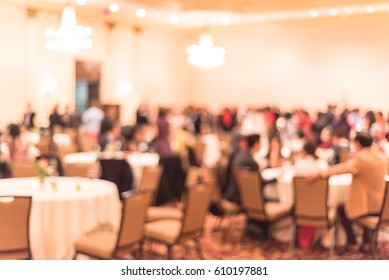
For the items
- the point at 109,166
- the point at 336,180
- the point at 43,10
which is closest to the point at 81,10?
the point at 43,10

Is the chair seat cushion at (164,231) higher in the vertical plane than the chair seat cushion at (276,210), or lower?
lower

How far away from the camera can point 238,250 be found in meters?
7.28

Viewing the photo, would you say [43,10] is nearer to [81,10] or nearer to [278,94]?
[81,10]

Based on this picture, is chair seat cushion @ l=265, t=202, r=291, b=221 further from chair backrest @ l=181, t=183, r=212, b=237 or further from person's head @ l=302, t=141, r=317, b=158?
chair backrest @ l=181, t=183, r=212, b=237

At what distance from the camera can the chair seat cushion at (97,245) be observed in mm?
5492

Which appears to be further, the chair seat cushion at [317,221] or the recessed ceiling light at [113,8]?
the chair seat cushion at [317,221]

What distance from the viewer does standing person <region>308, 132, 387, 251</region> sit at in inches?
236

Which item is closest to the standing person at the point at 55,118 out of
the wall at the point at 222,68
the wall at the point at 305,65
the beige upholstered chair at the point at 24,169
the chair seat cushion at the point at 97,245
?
the wall at the point at 222,68

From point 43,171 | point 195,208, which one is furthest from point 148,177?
point 43,171

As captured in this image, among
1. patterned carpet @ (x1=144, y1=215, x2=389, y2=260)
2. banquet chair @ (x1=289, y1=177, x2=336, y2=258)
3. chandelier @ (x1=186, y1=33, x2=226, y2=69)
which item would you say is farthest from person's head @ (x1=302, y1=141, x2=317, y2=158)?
chandelier @ (x1=186, y1=33, x2=226, y2=69)

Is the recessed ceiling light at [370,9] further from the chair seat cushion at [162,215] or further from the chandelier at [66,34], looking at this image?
the chair seat cushion at [162,215]

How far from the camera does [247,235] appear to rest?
7918 millimetres

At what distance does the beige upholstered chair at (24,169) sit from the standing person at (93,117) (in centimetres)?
73
